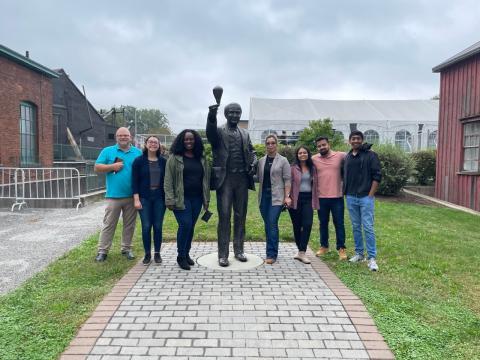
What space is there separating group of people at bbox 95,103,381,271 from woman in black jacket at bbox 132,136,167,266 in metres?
0.01

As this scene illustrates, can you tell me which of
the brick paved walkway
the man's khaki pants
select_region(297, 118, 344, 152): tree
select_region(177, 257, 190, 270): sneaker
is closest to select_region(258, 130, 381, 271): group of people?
the brick paved walkway

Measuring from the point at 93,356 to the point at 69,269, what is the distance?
7.94 feet

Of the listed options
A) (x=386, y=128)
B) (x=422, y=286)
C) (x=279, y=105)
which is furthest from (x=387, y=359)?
(x=279, y=105)

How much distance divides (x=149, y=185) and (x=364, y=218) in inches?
112

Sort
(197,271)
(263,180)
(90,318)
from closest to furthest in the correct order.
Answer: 1. (90,318)
2. (197,271)
3. (263,180)

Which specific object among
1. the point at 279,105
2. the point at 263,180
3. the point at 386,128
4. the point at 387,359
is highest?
the point at 279,105

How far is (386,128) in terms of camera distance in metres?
24.1

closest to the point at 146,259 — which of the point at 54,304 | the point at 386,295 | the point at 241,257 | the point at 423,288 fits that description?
the point at 241,257

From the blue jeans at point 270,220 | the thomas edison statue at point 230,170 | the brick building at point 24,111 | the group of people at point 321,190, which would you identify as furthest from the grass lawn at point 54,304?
the brick building at point 24,111

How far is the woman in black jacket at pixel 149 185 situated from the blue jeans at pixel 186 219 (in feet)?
0.95

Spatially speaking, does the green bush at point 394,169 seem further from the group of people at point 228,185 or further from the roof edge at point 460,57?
the group of people at point 228,185

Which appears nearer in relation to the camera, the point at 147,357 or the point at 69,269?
the point at 147,357

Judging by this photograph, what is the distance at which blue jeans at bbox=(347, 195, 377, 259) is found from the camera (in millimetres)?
5301

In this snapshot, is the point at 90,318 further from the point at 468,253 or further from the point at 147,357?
the point at 468,253
